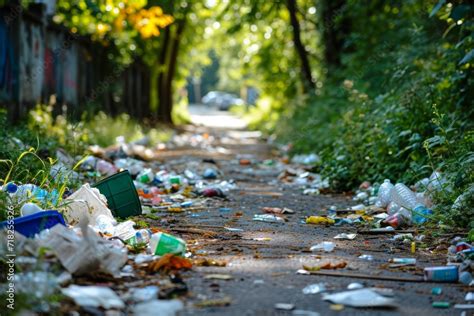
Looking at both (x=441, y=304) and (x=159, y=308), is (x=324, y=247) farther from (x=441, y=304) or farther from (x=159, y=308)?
(x=159, y=308)

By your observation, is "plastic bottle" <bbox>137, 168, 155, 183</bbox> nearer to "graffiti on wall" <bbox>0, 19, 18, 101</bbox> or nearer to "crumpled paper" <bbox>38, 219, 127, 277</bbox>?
"graffiti on wall" <bbox>0, 19, 18, 101</bbox>

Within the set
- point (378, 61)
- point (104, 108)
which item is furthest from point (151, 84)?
point (378, 61)

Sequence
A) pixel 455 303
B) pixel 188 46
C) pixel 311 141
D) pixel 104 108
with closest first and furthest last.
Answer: pixel 455 303 → pixel 311 141 → pixel 104 108 → pixel 188 46

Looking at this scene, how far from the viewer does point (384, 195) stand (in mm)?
6535

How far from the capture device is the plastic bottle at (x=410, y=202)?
5.60 m

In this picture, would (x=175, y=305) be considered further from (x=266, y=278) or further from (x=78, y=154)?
(x=78, y=154)

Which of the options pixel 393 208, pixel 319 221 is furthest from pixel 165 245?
pixel 393 208

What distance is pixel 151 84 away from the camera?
2195 cm

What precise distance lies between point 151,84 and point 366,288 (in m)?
18.9

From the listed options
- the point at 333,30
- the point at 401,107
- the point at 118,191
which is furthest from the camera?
the point at 333,30

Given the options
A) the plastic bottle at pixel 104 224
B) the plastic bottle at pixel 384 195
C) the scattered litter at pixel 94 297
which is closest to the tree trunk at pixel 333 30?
the plastic bottle at pixel 384 195

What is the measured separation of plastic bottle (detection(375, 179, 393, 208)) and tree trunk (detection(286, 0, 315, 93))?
37.1 ft

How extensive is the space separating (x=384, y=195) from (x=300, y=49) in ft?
40.5

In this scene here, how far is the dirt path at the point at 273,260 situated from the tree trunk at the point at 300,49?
10.9 meters
